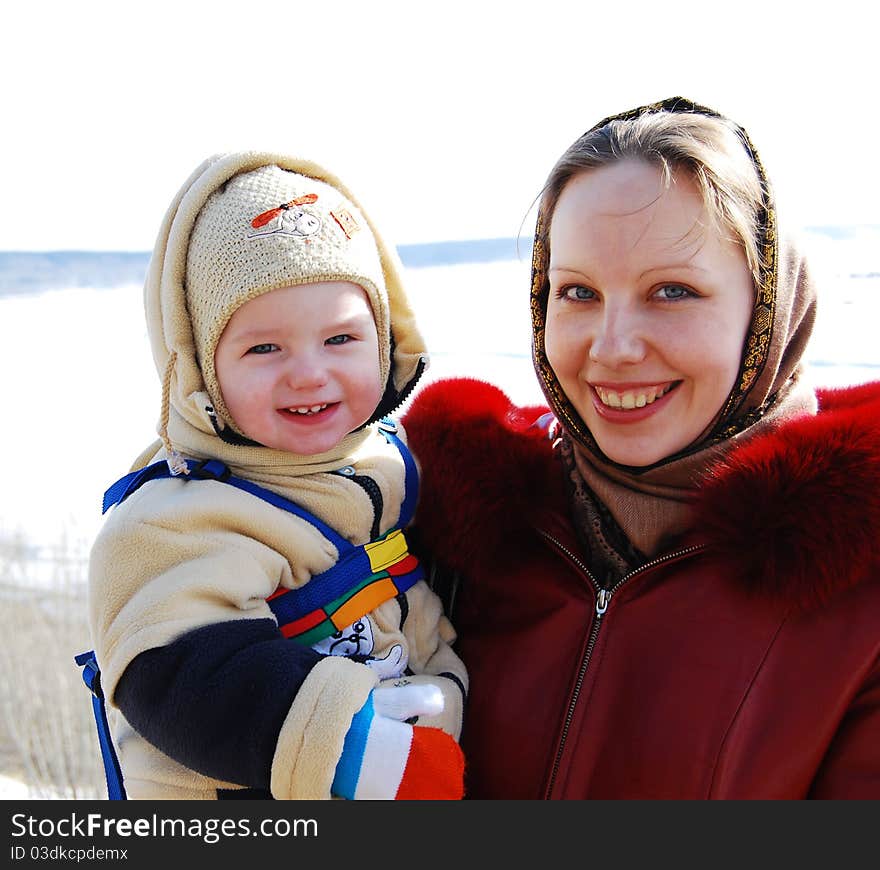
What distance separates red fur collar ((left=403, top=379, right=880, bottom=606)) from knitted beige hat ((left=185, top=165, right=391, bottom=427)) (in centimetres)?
35

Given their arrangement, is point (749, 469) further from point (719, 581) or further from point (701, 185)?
point (701, 185)

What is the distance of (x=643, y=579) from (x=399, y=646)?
449mm

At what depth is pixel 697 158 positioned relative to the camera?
1.67 meters

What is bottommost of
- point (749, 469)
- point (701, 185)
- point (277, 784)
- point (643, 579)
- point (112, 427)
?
point (112, 427)

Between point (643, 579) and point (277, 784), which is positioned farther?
point (643, 579)

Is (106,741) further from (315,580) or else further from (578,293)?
(578,293)

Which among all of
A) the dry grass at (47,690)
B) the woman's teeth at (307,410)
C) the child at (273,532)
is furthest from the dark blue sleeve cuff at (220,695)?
the dry grass at (47,690)

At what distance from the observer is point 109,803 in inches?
69.3

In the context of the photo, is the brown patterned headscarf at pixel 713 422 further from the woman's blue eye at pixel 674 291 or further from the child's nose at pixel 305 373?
the child's nose at pixel 305 373

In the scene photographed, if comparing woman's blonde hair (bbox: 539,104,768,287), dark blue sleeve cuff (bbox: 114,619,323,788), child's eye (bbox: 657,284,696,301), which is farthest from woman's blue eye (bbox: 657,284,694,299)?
dark blue sleeve cuff (bbox: 114,619,323,788)

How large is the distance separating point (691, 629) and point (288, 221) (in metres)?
0.96

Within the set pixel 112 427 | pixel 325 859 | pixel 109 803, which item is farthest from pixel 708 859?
pixel 112 427

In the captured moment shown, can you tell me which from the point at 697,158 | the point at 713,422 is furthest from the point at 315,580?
the point at 697,158

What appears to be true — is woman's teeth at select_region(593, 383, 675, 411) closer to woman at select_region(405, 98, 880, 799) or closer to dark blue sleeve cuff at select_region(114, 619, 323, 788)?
woman at select_region(405, 98, 880, 799)
